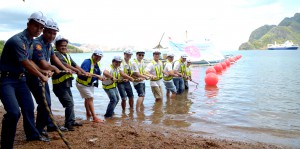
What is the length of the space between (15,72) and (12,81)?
15 cm

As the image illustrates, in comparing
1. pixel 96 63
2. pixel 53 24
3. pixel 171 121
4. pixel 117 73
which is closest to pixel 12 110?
pixel 53 24

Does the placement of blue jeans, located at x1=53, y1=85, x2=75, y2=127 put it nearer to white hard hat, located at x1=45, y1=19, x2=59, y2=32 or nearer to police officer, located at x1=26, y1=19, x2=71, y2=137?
A: police officer, located at x1=26, y1=19, x2=71, y2=137

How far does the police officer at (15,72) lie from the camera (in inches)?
146

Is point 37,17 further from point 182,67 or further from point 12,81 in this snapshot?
point 182,67

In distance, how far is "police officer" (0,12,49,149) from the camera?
Answer: 372 centimetres

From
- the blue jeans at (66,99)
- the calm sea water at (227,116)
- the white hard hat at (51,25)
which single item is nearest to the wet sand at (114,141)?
the blue jeans at (66,99)

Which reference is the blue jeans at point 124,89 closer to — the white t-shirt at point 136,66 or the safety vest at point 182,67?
the white t-shirt at point 136,66

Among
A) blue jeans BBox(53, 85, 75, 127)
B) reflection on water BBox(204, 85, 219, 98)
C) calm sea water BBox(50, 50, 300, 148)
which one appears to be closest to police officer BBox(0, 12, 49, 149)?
blue jeans BBox(53, 85, 75, 127)

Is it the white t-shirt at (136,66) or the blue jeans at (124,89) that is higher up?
the white t-shirt at (136,66)

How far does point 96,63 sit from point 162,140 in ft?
9.68

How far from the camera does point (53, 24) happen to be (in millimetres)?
4652

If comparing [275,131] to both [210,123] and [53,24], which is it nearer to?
[210,123]

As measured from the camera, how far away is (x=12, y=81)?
3.87 m

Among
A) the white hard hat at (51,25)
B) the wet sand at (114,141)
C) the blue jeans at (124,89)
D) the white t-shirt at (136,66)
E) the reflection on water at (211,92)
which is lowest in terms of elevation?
the reflection on water at (211,92)
